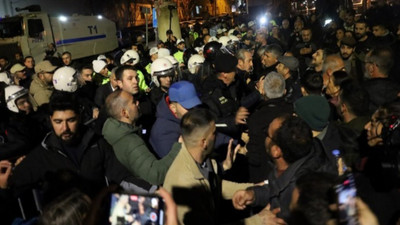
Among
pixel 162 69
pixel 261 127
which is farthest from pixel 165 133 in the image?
pixel 162 69

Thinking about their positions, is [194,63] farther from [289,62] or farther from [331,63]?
[331,63]

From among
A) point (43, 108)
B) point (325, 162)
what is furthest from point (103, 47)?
point (325, 162)

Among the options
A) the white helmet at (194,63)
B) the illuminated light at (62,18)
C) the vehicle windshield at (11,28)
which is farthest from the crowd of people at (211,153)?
the illuminated light at (62,18)

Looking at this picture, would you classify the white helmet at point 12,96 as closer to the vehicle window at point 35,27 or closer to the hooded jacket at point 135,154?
the hooded jacket at point 135,154

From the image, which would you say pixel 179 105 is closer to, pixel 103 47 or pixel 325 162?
pixel 325 162

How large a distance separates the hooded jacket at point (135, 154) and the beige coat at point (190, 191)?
1.77 feet

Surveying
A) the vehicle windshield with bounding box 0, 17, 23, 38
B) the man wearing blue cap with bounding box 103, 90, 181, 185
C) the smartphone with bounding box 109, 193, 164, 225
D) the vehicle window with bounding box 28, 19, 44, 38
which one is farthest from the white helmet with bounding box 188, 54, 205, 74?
the vehicle windshield with bounding box 0, 17, 23, 38

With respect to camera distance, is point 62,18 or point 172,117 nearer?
point 172,117

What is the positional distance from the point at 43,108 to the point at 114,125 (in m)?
2.73

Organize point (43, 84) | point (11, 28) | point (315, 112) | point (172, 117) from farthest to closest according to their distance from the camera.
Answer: point (11, 28), point (43, 84), point (172, 117), point (315, 112)

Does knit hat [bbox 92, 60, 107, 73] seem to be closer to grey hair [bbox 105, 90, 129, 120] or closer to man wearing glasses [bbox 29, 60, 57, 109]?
man wearing glasses [bbox 29, 60, 57, 109]

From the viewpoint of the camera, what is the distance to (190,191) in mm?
2537

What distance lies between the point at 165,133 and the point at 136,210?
2032mm

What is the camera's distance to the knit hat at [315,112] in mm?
3277
